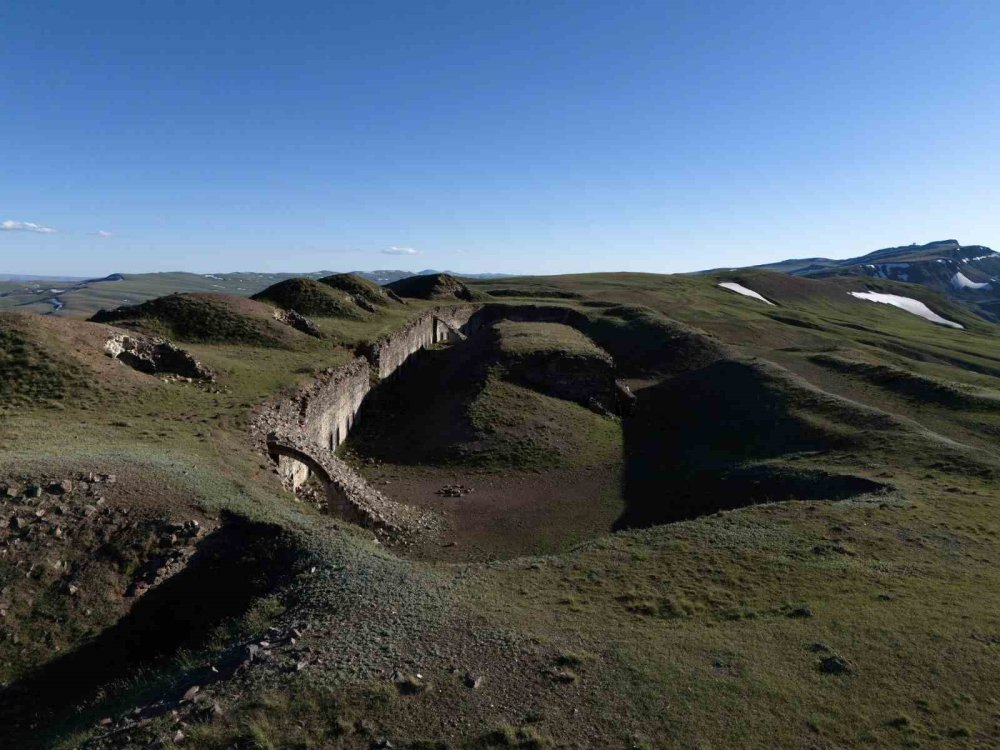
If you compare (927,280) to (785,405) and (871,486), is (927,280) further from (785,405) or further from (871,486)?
(871,486)

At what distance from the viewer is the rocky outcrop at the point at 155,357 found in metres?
29.6

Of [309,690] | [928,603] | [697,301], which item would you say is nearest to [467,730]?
[309,690]

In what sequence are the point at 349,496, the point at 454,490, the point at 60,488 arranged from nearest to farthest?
the point at 60,488
the point at 349,496
the point at 454,490

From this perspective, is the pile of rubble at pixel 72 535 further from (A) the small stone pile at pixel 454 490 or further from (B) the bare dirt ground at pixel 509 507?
(A) the small stone pile at pixel 454 490

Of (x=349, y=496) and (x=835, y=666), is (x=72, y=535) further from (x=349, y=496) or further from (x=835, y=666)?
(x=835, y=666)

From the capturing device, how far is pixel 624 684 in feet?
34.5

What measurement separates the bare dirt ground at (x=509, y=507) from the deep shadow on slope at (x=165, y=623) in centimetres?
679

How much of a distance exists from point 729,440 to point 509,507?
15.1m

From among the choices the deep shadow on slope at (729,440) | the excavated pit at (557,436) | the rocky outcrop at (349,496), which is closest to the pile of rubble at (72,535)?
the rocky outcrop at (349,496)

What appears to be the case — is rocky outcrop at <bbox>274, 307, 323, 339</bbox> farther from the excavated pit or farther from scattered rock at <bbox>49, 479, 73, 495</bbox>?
scattered rock at <bbox>49, 479, 73, 495</bbox>

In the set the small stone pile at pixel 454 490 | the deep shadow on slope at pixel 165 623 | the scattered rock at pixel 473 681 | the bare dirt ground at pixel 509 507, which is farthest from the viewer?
the small stone pile at pixel 454 490

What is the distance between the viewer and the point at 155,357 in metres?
30.4

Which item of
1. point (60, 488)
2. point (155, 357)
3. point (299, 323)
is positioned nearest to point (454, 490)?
point (60, 488)

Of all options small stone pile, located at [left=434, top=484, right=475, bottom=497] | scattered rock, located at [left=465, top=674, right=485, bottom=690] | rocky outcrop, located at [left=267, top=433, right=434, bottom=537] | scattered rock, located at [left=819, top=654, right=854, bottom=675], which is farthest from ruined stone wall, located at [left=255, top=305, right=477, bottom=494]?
scattered rock, located at [left=819, top=654, right=854, bottom=675]
